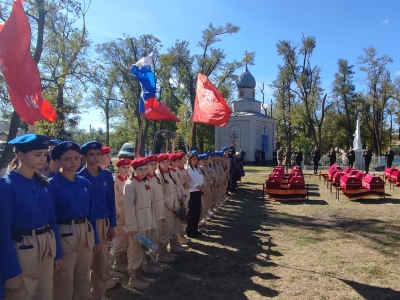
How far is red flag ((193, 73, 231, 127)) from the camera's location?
26.8 ft

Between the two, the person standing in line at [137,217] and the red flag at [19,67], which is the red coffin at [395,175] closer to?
the person standing in line at [137,217]

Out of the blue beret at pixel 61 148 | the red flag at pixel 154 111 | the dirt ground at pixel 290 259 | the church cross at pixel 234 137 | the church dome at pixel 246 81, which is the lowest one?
the dirt ground at pixel 290 259

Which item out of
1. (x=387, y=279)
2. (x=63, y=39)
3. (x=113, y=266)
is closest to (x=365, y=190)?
(x=387, y=279)

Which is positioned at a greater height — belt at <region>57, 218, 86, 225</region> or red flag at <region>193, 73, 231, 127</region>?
red flag at <region>193, 73, 231, 127</region>

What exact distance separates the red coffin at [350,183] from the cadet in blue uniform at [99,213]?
10.0 m

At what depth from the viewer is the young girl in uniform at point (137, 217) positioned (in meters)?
5.11

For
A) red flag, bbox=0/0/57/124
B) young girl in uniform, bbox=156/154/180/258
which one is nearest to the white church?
young girl in uniform, bbox=156/154/180/258

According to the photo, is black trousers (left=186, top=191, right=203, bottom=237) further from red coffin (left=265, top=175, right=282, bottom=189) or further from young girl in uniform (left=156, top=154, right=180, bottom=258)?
red coffin (left=265, top=175, right=282, bottom=189)

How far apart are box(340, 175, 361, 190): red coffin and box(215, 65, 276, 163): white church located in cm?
2248

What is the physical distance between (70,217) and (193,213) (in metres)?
4.57

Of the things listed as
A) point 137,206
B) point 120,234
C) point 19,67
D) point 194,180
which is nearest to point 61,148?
point 137,206

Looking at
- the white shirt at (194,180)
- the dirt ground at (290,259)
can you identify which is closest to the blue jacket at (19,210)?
the dirt ground at (290,259)

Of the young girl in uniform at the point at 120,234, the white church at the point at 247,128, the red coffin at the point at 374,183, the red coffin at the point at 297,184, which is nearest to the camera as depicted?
the young girl in uniform at the point at 120,234

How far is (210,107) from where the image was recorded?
8359 mm
